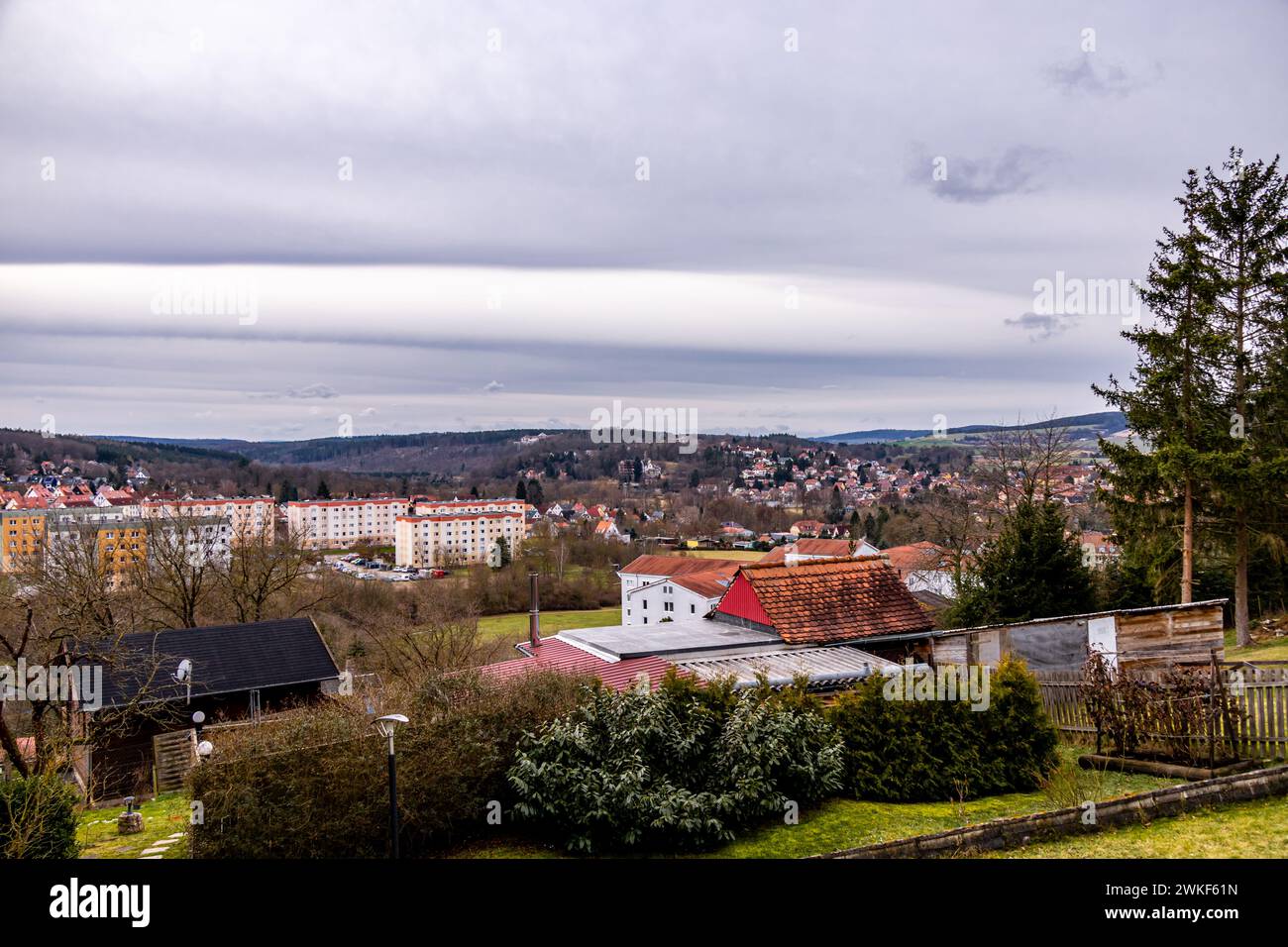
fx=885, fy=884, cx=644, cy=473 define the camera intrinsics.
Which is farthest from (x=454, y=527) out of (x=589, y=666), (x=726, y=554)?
(x=589, y=666)

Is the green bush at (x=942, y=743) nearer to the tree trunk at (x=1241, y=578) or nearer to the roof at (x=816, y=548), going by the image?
the tree trunk at (x=1241, y=578)

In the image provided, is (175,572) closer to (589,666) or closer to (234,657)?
(234,657)

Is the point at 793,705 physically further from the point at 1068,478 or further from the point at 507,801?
the point at 1068,478

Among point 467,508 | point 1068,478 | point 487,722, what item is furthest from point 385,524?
point 487,722

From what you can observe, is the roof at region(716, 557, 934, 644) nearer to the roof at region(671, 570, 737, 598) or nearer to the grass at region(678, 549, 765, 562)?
the roof at region(671, 570, 737, 598)

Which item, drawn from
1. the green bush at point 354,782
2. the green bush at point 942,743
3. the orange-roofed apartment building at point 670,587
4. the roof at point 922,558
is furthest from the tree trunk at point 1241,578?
the orange-roofed apartment building at point 670,587
